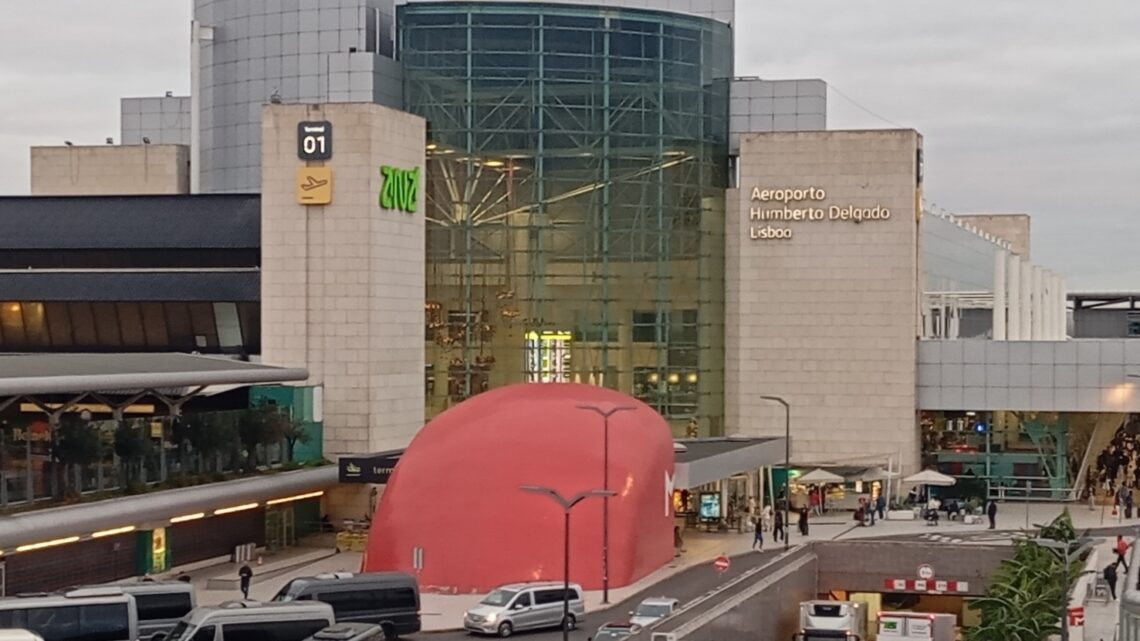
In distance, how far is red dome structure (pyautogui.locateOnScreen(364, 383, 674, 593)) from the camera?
2111 inches

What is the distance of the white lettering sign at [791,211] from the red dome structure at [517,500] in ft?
68.2

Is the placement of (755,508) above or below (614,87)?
below

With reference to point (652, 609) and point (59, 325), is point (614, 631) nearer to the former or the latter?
point (652, 609)

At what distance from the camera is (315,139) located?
67.9 m

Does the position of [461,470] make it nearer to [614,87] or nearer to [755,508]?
[755,508]

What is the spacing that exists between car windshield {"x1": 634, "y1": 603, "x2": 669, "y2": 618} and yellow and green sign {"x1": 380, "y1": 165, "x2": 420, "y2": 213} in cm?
2536

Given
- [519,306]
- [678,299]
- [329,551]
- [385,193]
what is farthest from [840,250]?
[329,551]

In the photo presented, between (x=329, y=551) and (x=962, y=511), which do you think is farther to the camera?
(x=962, y=511)

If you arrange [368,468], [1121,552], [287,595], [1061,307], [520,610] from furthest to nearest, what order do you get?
[1061,307], [368,468], [1121,552], [520,610], [287,595]

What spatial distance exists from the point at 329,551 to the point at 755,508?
17557 mm

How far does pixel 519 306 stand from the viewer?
78.4m

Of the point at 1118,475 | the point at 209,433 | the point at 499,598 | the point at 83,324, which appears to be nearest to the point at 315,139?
the point at 83,324

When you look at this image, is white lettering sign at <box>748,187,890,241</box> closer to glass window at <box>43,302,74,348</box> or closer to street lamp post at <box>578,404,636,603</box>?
street lamp post at <box>578,404,636,603</box>

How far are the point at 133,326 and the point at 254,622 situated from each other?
107 ft
